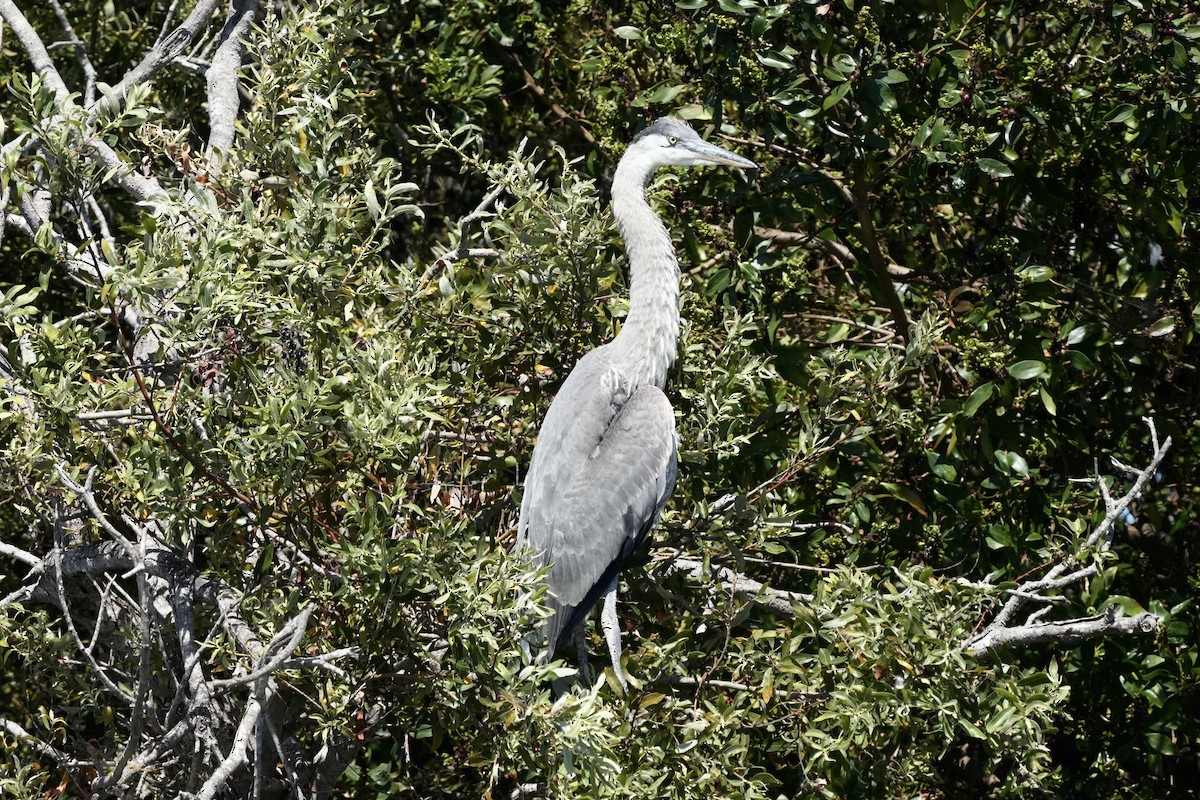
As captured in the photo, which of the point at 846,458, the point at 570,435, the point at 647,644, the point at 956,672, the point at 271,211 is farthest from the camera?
the point at 846,458

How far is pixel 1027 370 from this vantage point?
12.1 ft

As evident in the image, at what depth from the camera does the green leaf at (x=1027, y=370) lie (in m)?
3.66

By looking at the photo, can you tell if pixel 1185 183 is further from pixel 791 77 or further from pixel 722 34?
pixel 722 34

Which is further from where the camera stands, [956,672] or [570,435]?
[570,435]

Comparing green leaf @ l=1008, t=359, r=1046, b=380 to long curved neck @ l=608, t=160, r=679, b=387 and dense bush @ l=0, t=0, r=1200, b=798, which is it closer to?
dense bush @ l=0, t=0, r=1200, b=798

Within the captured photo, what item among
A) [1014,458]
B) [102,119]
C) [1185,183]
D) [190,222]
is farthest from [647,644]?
[1185,183]

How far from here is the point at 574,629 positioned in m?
3.78

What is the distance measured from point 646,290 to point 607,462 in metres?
0.60

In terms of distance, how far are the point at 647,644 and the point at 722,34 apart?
1.90 meters

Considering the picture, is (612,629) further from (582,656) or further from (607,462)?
(607,462)

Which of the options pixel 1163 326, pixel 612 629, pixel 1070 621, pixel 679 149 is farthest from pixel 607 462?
pixel 1163 326

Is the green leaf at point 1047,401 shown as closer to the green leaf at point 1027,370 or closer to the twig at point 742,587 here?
the green leaf at point 1027,370

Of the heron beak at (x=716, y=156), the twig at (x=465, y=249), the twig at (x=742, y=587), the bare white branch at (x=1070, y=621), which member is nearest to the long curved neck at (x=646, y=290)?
the heron beak at (x=716, y=156)

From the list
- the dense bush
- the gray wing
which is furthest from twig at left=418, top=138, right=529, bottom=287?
the gray wing
